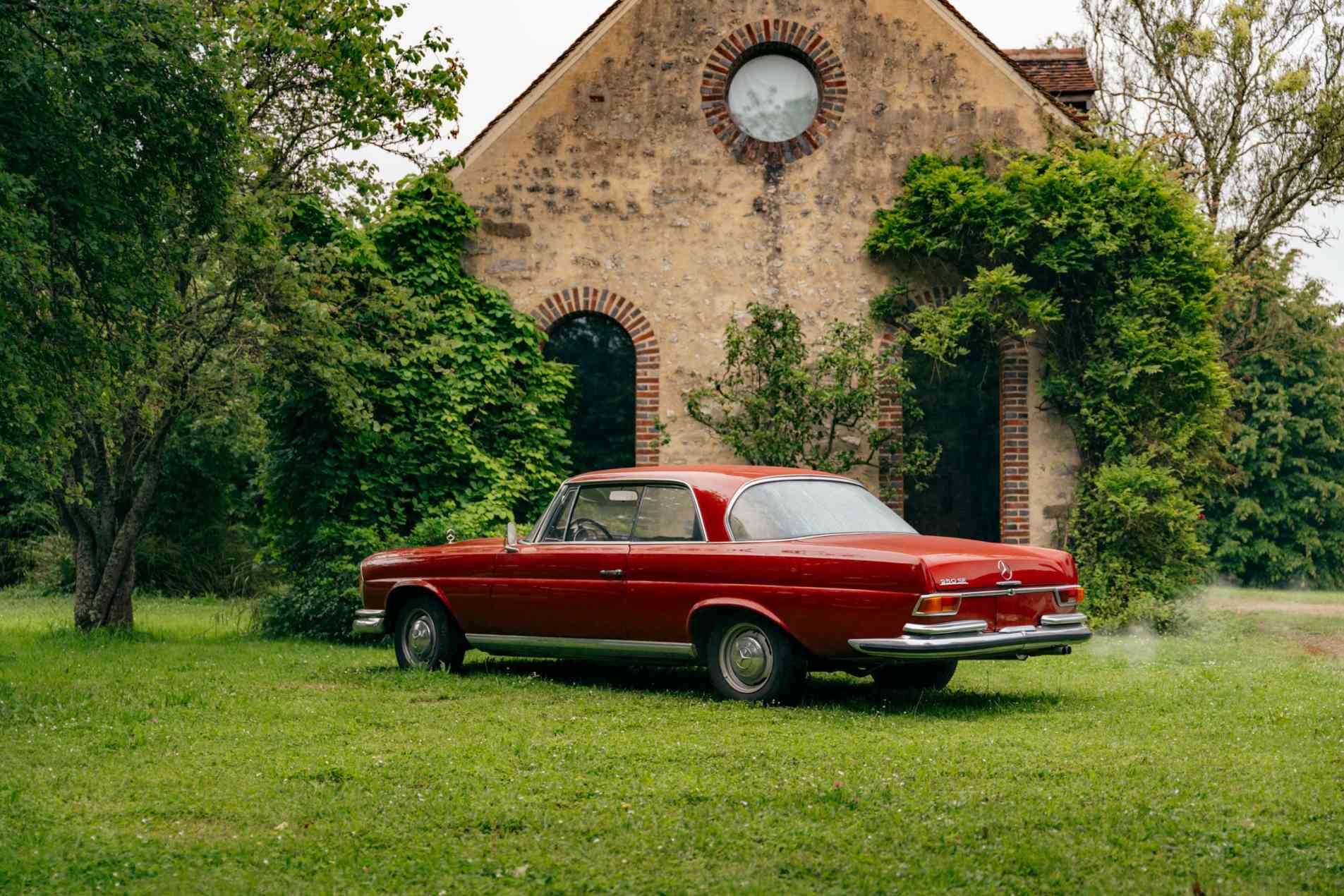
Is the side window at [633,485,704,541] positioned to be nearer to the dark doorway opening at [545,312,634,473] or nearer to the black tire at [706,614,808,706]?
the black tire at [706,614,808,706]

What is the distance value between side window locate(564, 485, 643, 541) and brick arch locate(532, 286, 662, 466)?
5265mm

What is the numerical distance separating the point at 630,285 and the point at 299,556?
15.1ft

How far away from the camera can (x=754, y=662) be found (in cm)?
846

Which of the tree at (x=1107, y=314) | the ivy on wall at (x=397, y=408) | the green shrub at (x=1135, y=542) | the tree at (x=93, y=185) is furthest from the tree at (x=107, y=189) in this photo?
the green shrub at (x=1135, y=542)

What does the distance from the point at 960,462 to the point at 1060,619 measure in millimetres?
14043

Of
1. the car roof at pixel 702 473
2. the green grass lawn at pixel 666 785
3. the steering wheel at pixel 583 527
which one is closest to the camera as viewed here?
the green grass lawn at pixel 666 785

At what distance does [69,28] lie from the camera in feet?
27.5

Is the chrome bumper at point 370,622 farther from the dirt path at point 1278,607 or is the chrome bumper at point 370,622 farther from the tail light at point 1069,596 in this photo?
the dirt path at point 1278,607

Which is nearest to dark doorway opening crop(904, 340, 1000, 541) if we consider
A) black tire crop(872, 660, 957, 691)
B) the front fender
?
the front fender

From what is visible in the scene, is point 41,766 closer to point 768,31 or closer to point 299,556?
point 299,556

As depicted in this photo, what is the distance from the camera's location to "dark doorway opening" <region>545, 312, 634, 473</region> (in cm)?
1595

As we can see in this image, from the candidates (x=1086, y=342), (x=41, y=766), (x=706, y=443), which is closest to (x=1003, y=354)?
A: (x=1086, y=342)

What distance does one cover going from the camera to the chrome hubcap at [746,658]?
841cm

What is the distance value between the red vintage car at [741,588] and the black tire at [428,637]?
0.04 ft
